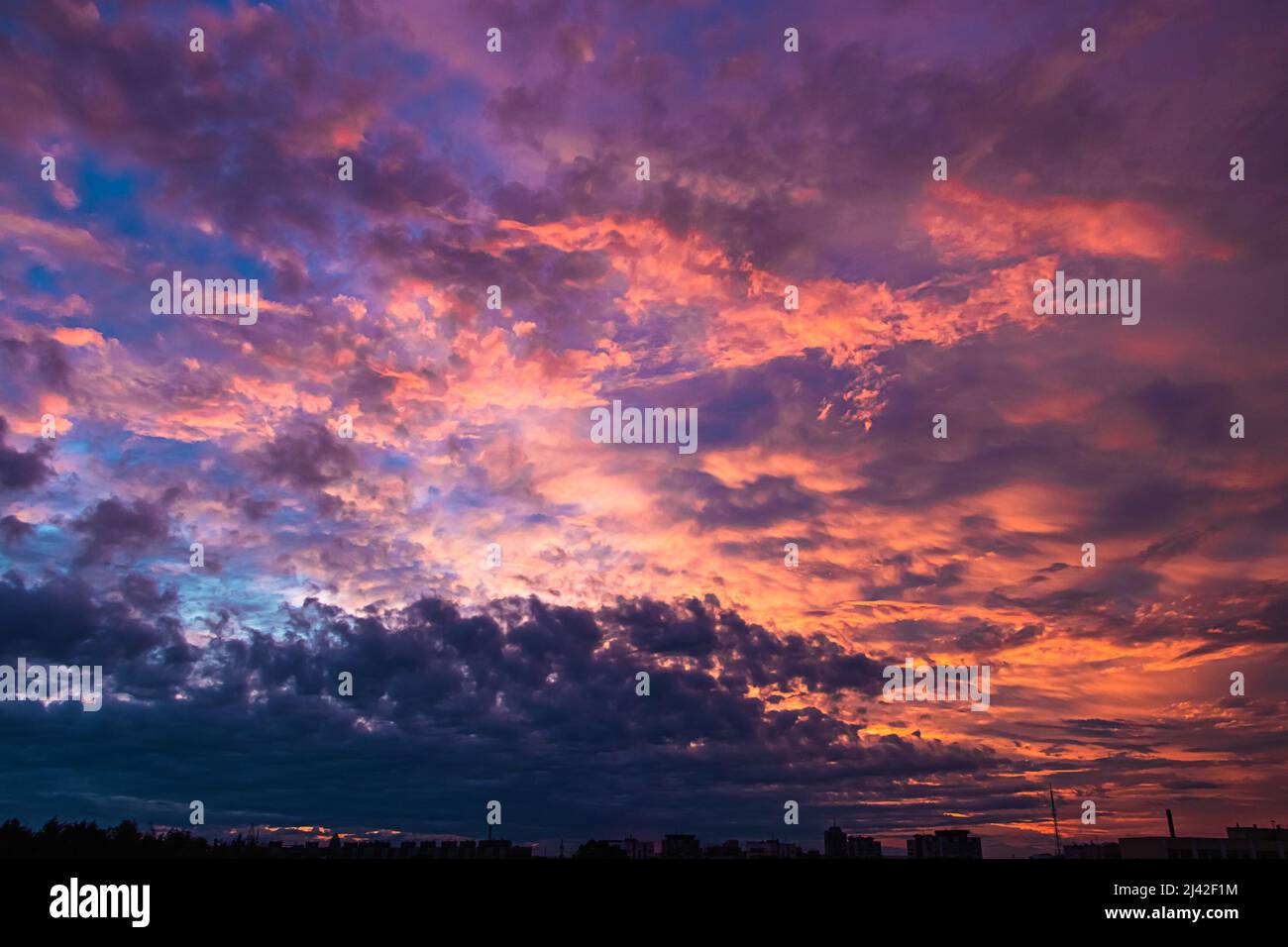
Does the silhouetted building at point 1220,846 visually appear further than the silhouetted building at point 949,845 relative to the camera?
No

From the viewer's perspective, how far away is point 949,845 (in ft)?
627

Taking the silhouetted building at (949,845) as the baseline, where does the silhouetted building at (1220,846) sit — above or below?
above

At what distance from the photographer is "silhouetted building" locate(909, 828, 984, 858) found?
623 ft

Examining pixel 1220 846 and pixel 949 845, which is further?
pixel 949 845

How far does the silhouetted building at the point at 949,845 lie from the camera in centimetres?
19000

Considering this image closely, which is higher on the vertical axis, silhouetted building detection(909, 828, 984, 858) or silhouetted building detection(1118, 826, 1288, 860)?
silhouetted building detection(1118, 826, 1288, 860)

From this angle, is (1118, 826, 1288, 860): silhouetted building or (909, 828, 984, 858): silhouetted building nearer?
(1118, 826, 1288, 860): silhouetted building
